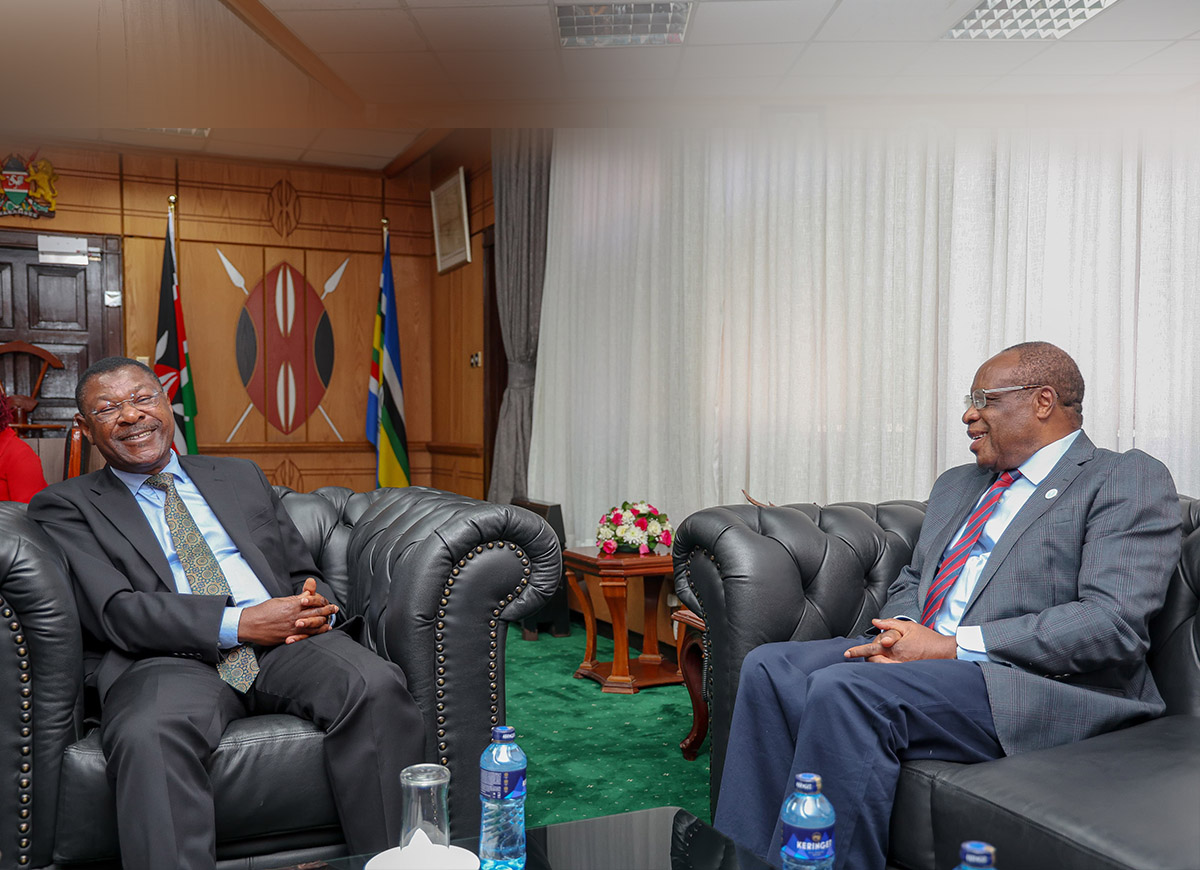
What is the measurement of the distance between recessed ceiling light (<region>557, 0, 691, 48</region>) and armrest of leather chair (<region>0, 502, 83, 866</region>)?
3.25 metres

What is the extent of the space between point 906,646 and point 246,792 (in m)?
1.39

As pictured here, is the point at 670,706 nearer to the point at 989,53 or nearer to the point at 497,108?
the point at 989,53

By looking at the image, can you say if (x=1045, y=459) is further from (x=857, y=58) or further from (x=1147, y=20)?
(x=857, y=58)

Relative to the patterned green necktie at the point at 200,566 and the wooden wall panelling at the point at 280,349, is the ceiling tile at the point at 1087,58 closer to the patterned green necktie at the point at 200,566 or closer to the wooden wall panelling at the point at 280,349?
the patterned green necktie at the point at 200,566

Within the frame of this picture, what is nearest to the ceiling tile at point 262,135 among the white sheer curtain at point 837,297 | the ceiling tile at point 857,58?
the white sheer curtain at point 837,297

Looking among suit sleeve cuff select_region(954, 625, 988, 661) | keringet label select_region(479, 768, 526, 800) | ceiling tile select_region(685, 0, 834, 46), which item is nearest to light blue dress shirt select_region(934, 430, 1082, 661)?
suit sleeve cuff select_region(954, 625, 988, 661)

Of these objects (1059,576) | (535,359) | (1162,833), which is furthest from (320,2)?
(1162,833)

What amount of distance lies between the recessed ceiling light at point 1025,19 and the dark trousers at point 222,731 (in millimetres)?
3293

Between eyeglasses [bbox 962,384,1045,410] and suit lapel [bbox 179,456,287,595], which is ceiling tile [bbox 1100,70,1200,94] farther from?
suit lapel [bbox 179,456,287,595]

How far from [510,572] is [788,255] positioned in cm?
250

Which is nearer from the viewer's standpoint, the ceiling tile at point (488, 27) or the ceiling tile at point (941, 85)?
the ceiling tile at point (941, 85)

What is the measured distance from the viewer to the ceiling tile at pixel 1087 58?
3.65 meters

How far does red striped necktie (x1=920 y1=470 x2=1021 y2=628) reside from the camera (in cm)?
223

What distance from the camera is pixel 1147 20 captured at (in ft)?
11.4
